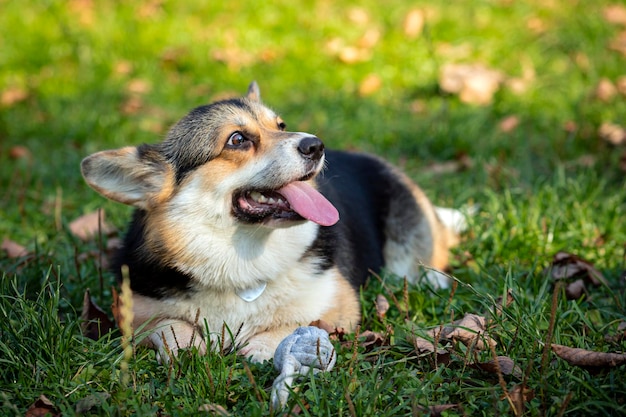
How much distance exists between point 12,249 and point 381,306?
8.29 feet

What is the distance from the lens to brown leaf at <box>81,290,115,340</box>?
347 cm

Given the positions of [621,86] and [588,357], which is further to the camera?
[621,86]

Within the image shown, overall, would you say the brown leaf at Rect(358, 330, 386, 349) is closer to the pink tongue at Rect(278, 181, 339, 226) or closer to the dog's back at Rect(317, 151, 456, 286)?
the pink tongue at Rect(278, 181, 339, 226)

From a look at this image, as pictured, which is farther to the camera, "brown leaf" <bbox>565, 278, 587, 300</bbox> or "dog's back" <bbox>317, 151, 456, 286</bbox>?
"dog's back" <bbox>317, 151, 456, 286</bbox>

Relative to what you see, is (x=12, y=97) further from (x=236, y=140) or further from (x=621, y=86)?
(x=621, y=86)

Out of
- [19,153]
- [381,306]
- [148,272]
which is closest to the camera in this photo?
[148,272]

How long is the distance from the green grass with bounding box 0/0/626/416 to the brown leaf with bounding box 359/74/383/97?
0.23ft

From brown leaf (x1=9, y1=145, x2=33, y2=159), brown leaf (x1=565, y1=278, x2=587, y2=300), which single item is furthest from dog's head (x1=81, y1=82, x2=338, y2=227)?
brown leaf (x1=9, y1=145, x2=33, y2=159)

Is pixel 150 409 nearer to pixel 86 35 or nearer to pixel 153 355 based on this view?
pixel 153 355

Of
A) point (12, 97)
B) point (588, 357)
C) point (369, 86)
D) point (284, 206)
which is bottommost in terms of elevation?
point (588, 357)

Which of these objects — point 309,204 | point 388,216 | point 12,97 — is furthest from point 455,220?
point 12,97

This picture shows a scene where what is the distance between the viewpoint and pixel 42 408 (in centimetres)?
271

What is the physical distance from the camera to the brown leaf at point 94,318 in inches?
137

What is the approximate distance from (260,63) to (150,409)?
242 inches
